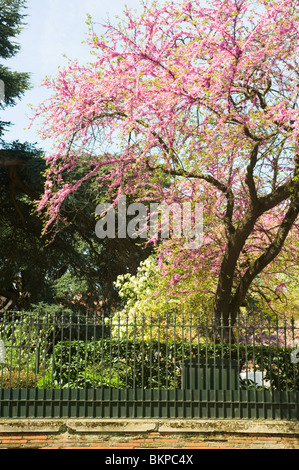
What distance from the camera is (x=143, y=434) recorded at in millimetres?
9836

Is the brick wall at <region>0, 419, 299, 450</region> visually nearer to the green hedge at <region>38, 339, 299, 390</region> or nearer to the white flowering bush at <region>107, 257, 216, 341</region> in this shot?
the green hedge at <region>38, 339, 299, 390</region>

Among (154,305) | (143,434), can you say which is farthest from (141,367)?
(154,305)

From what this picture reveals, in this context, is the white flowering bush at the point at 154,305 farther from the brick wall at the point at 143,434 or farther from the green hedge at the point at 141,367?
the brick wall at the point at 143,434

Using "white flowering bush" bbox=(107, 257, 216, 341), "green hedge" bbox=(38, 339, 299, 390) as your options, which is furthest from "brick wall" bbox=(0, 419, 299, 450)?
"white flowering bush" bbox=(107, 257, 216, 341)

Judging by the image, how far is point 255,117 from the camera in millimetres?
10867

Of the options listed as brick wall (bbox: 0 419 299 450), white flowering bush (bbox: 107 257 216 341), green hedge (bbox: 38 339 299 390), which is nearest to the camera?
brick wall (bbox: 0 419 299 450)

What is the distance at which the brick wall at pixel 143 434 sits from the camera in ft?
32.2

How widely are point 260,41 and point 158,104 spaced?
7.49 feet

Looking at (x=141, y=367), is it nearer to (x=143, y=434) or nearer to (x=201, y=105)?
(x=143, y=434)

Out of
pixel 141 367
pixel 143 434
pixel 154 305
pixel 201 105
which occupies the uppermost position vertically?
pixel 201 105

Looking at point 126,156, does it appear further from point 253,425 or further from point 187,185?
point 253,425

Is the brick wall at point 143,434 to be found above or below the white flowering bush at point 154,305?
below

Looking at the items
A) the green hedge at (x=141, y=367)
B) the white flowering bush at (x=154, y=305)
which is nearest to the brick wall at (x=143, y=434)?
the green hedge at (x=141, y=367)

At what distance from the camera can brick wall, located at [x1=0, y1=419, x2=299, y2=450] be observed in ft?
32.2
